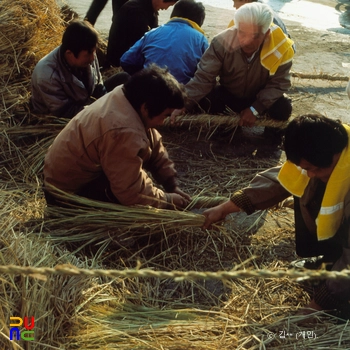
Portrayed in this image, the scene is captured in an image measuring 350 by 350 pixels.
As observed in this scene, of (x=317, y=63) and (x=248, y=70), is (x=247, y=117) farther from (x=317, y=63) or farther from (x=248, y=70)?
(x=317, y=63)

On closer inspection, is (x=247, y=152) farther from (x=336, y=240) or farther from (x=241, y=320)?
(x=241, y=320)

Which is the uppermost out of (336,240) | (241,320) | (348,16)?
(336,240)

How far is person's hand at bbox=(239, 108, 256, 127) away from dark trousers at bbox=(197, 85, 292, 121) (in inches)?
8.3

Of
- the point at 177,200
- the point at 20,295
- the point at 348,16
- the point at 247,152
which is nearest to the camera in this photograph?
the point at 20,295

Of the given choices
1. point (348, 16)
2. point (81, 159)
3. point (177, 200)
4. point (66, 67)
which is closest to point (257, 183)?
point (177, 200)

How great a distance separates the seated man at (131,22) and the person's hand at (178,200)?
8.92 ft

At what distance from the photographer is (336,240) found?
2625mm

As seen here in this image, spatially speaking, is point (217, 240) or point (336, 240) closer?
point (336, 240)

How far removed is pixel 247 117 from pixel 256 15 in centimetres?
84

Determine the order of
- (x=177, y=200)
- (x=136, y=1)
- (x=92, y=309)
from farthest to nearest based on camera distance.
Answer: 1. (x=136, y=1)
2. (x=177, y=200)
3. (x=92, y=309)

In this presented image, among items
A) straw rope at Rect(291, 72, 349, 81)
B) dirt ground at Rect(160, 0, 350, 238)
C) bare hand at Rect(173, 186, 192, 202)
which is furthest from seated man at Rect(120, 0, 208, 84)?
bare hand at Rect(173, 186, 192, 202)

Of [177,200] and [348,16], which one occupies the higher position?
[177,200]

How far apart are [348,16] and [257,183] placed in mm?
7583

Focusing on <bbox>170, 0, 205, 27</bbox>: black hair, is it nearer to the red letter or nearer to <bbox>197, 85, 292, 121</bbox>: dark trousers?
<bbox>197, 85, 292, 121</bbox>: dark trousers
